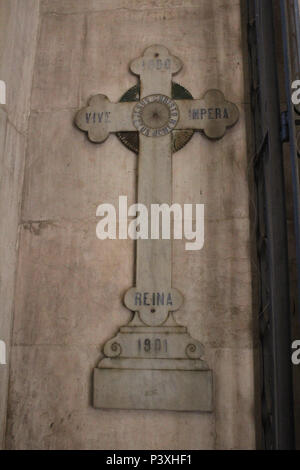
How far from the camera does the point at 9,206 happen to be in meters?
3.01

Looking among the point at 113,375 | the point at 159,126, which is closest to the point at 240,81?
the point at 159,126

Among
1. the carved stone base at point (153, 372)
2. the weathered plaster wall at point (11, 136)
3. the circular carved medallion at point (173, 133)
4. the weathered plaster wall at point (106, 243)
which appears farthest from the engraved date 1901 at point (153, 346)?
the circular carved medallion at point (173, 133)

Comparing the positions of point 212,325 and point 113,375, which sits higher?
point 212,325

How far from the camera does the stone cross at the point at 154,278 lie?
9.04 ft

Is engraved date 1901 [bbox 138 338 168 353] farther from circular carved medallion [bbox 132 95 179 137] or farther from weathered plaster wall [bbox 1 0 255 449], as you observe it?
circular carved medallion [bbox 132 95 179 137]

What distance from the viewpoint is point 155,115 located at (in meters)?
3.13

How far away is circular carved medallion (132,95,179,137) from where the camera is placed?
311 cm

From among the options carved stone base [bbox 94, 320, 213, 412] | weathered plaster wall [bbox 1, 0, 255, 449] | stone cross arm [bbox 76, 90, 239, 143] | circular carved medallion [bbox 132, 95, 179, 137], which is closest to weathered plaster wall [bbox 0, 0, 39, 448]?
weathered plaster wall [bbox 1, 0, 255, 449]

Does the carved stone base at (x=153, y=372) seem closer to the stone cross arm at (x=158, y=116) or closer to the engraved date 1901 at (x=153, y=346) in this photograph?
the engraved date 1901 at (x=153, y=346)

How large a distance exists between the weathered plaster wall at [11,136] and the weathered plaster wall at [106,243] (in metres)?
0.06

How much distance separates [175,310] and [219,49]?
1.60 m

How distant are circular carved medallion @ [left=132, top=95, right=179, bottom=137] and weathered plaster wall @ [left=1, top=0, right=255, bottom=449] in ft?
0.56

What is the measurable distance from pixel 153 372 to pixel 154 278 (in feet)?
1.63

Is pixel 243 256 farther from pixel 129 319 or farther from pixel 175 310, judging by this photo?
pixel 129 319
